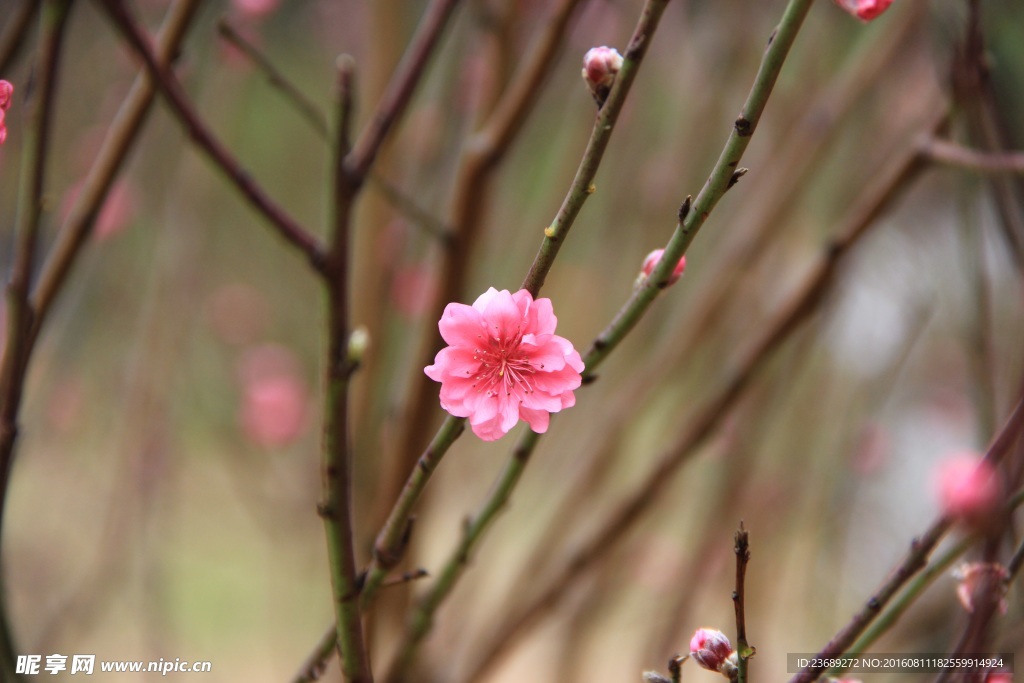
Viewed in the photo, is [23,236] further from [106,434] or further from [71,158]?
[106,434]

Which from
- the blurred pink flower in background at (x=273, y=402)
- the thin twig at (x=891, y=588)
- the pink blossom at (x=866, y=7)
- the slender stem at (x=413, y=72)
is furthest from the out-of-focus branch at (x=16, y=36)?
the blurred pink flower in background at (x=273, y=402)

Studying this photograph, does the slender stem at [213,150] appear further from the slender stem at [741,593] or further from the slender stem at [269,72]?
the slender stem at [741,593]

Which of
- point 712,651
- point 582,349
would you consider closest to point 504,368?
point 712,651

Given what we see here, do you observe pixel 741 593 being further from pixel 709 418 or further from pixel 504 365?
pixel 709 418

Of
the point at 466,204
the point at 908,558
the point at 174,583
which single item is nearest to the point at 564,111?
the point at 466,204

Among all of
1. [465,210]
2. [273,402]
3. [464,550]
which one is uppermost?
[273,402]

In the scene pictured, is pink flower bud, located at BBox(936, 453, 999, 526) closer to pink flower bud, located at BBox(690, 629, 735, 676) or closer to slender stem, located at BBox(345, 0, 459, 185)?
pink flower bud, located at BBox(690, 629, 735, 676)
